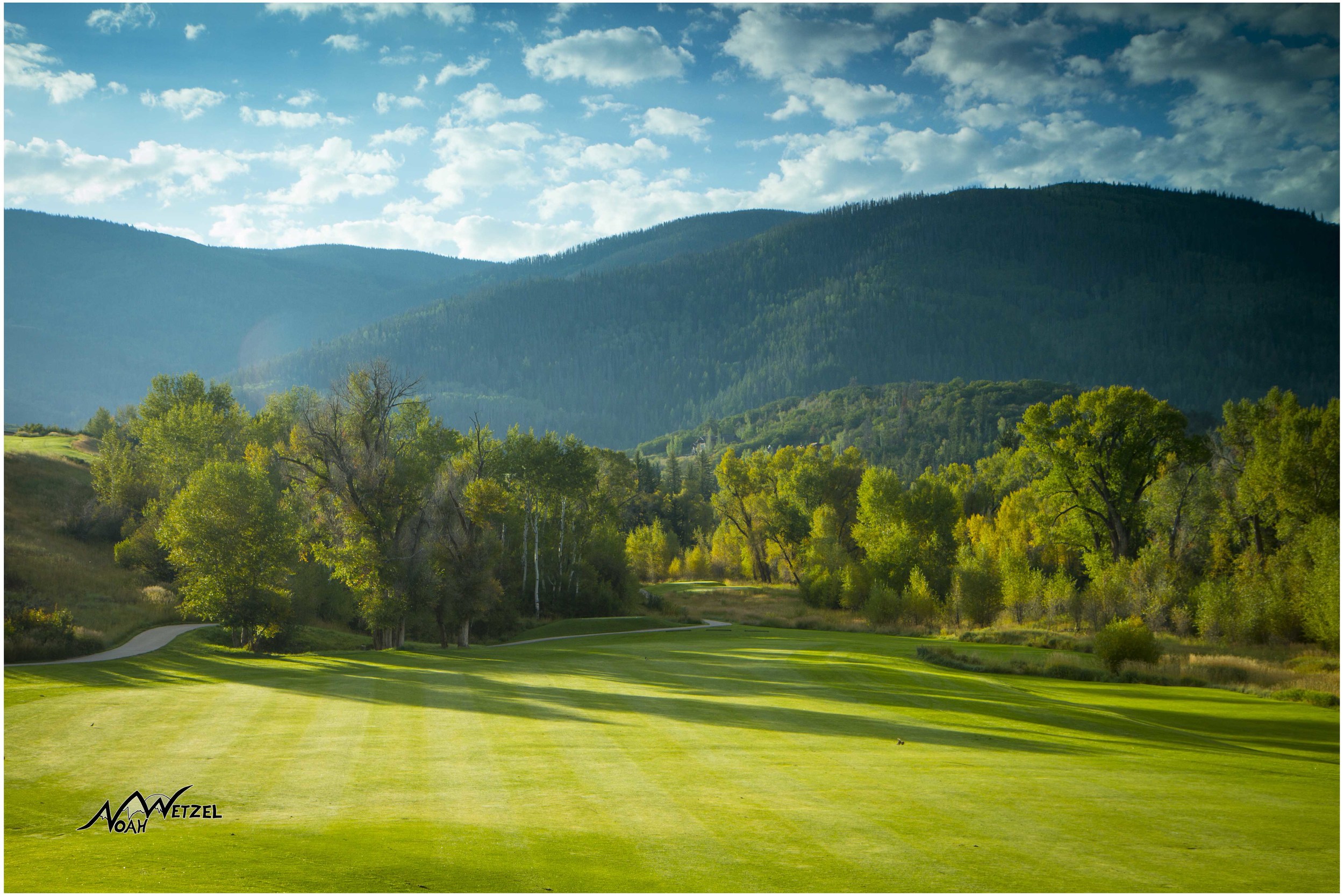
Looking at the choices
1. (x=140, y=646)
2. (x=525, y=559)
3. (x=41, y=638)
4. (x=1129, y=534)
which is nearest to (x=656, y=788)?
(x=41, y=638)

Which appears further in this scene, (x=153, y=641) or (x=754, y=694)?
(x=153, y=641)

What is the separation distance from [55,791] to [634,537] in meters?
83.6

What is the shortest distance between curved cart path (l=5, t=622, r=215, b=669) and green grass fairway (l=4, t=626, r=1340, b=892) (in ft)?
14.6

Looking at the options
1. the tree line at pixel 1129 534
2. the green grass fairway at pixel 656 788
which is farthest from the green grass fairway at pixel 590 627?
the green grass fairway at pixel 656 788

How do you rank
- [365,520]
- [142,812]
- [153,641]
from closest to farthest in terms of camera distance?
[142,812] → [153,641] → [365,520]

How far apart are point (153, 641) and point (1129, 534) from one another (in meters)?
55.8

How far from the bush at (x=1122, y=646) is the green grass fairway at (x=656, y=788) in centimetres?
751

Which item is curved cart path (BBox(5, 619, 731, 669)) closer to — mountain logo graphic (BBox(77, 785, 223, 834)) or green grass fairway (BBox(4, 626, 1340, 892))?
green grass fairway (BBox(4, 626, 1340, 892))

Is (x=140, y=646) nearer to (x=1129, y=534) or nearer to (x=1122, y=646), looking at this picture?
(x=1122, y=646)

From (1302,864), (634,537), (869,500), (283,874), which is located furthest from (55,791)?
(634,537)

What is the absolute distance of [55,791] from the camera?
11.0m

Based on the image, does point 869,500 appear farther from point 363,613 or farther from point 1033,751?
point 1033,751

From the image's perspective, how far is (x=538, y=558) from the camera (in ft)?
187

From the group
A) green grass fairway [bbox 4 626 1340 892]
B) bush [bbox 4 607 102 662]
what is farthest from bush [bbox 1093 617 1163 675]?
bush [bbox 4 607 102 662]
